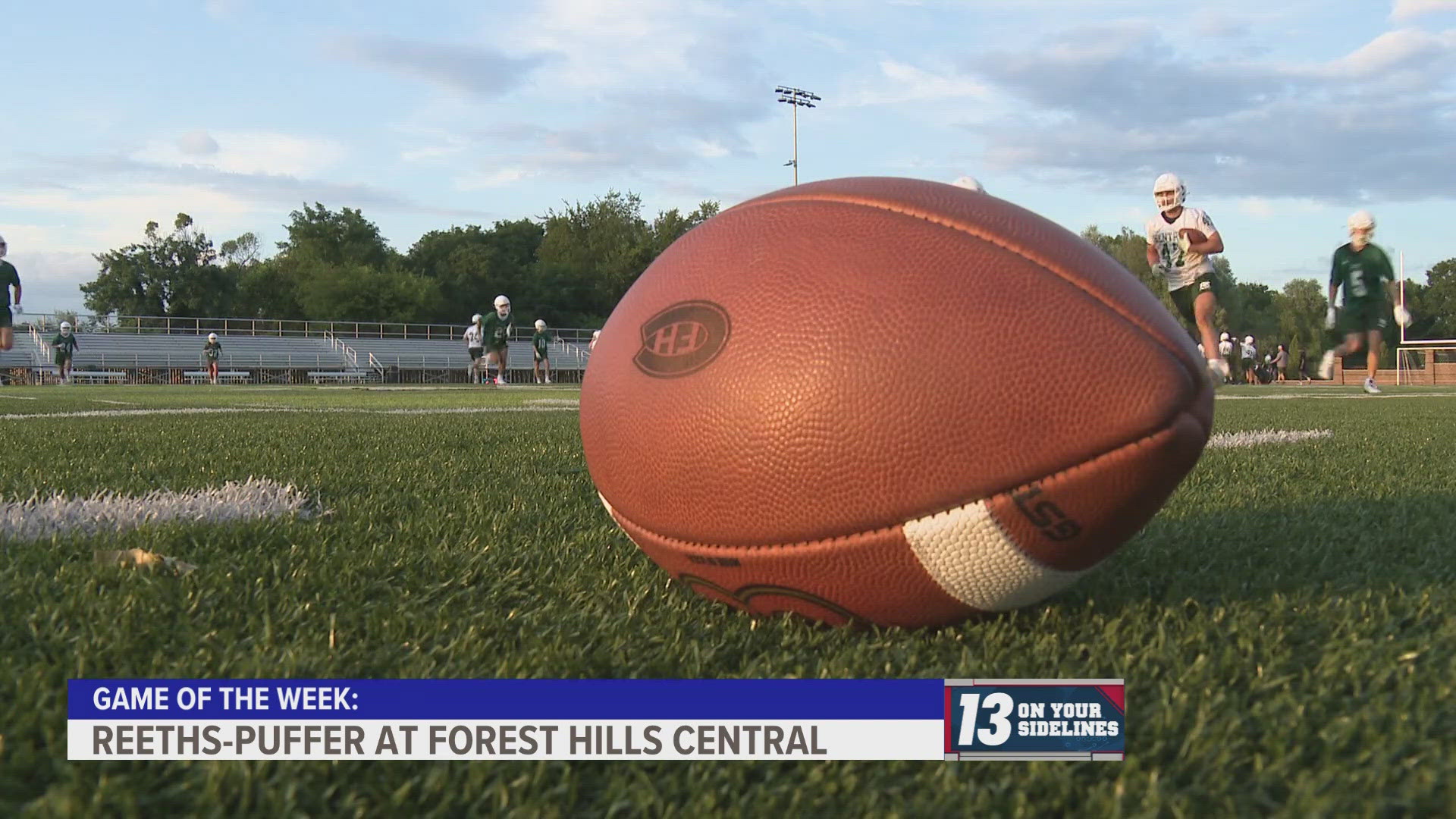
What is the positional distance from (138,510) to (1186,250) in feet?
29.0

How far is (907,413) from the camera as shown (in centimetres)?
169

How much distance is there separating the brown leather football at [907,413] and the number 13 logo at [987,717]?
1.02 ft

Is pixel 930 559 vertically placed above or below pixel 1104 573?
above

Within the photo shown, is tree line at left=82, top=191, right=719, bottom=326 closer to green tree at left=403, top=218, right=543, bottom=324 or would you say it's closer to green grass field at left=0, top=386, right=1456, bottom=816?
green tree at left=403, top=218, right=543, bottom=324

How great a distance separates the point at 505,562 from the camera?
92.0 inches

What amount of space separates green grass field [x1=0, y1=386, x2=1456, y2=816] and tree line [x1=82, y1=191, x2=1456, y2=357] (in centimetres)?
4831

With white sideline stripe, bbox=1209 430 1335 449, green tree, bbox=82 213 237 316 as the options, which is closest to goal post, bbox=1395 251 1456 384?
white sideline stripe, bbox=1209 430 1335 449

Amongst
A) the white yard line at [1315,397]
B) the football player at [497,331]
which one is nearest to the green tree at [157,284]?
the football player at [497,331]

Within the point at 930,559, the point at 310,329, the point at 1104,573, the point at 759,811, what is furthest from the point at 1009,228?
the point at 310,329

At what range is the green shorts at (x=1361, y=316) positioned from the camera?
1158cm

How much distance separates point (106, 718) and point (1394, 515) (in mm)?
3178

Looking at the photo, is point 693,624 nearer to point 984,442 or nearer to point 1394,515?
point 984,442

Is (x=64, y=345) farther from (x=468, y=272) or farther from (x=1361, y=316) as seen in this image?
(x=468, y=272)

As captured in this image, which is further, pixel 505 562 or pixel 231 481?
pixel 231 481
